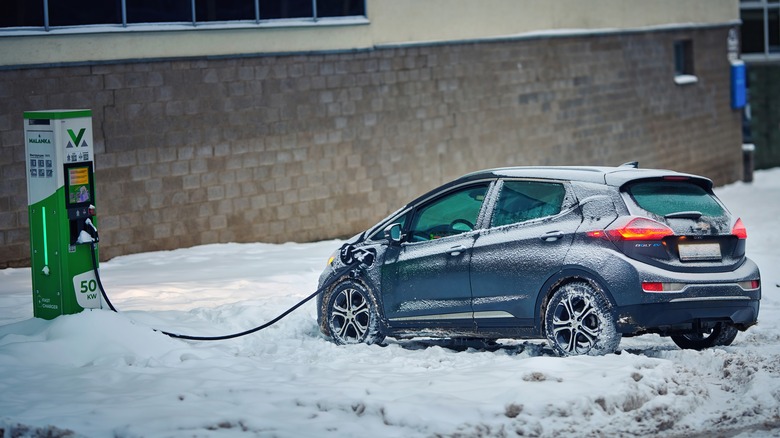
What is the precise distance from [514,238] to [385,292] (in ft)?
4.52

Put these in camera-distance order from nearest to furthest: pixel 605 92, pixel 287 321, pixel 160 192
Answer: pixel 287 321
pixel 160 192
pixel 605 92

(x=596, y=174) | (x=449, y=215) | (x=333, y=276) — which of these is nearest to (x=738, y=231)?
(x=596, y=174)

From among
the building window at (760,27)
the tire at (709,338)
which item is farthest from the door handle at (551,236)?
the building window at (760,27)

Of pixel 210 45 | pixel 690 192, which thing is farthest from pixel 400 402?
pixel 210 45

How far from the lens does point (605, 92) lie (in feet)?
82.5

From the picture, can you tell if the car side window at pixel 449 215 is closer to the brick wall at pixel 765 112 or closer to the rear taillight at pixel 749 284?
the rear taillight at pixel 749 284

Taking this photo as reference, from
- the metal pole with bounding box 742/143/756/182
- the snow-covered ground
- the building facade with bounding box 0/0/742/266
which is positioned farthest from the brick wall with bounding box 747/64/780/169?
the snow-covered ground

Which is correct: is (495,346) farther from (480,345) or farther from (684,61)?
(684,61)

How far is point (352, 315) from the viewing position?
11297mm

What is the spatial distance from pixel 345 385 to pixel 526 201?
2.29 metres

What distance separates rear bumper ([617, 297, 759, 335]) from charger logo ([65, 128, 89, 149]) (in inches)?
184

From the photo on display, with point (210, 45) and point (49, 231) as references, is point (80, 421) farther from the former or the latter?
point (210, 45)

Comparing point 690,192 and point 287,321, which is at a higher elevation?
point 690,192

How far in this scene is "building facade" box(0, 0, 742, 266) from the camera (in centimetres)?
1653
